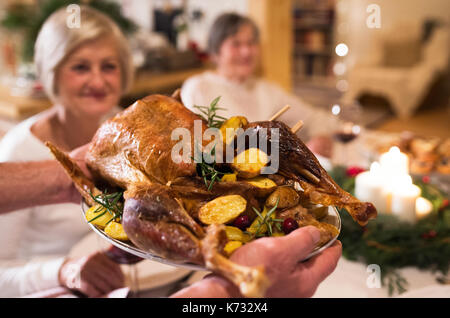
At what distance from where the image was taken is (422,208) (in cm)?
95

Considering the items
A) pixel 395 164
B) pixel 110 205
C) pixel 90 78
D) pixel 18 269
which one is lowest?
pixel 18 269

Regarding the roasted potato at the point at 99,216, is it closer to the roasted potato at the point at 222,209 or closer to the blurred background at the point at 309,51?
the roasted potato at the point at 222,209

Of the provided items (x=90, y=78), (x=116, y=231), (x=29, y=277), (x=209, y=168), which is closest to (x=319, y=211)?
(x=209, y=168)

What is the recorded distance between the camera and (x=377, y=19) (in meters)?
1.03

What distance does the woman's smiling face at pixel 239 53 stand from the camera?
2.02 m

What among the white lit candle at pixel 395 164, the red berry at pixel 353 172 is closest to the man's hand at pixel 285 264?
the white lit candle at pixel 395 164

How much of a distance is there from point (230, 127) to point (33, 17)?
5.58 feet

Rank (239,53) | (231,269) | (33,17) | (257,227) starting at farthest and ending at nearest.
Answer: (239,53) → (33,17) → (257,227) → (231,269)

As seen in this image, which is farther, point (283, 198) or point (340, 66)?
point (340, 66)

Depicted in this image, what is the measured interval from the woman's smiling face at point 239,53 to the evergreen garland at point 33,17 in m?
0.56

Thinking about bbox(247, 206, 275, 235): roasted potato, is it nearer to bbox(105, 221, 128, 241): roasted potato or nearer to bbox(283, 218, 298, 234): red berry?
bbox(283, 218, 298, 234): red berry

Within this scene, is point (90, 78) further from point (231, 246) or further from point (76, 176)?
point (231, 246)
